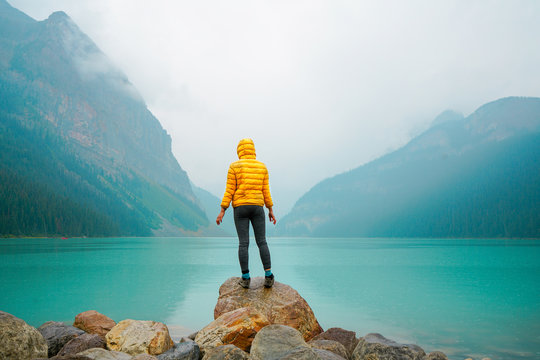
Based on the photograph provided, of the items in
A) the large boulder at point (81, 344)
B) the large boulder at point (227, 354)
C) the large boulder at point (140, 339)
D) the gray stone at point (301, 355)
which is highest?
the gray stone at point (301, 355)

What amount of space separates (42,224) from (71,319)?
460 feet

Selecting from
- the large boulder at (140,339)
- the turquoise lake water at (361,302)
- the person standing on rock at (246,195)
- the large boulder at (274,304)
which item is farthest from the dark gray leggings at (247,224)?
the turquoise lake water at (361,302)

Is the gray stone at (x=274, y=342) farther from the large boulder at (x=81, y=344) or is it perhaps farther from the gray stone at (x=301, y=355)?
the large boulder at (x=81, y=344)

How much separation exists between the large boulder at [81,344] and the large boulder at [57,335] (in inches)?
28.4

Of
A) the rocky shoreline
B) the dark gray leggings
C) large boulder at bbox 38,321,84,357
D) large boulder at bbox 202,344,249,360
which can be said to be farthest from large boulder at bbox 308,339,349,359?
large boulder at bbox 38,321,84,357

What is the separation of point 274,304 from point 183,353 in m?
2.81

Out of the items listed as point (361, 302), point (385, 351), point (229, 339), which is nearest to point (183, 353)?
point (229, 339)

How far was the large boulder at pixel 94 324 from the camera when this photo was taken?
10.3 m

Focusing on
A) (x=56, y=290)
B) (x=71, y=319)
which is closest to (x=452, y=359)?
(x=71, y=319)

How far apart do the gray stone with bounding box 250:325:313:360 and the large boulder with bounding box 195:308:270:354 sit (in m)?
0.74

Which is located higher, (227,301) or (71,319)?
(227,301)

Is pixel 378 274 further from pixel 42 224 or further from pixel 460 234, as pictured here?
pixel 460 234

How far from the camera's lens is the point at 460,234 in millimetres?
195000

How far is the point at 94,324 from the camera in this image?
10414 mm
